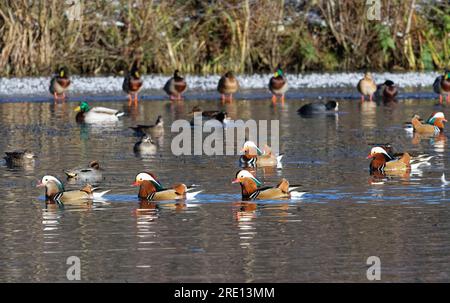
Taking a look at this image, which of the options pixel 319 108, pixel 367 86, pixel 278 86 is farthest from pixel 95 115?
pixel 367 86

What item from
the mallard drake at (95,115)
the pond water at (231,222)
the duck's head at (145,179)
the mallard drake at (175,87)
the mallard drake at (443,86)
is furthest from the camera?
the mallard drake at (175,87)

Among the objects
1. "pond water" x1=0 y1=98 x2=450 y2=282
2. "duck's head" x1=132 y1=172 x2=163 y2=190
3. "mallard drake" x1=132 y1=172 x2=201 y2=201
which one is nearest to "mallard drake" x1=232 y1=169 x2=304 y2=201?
"pond water" x1=0 y1=98 x2=450 y2=282

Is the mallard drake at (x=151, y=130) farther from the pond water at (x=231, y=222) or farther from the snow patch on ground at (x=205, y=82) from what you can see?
the snow patch on ground at (x=205, y=82)

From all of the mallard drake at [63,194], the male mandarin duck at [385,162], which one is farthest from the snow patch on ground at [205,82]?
the mallard drake at [63,194]

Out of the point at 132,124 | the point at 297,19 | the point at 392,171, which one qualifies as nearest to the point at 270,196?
the point at 392,171

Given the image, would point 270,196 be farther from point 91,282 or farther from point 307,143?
point 307,143

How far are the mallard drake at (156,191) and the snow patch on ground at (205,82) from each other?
15.6m

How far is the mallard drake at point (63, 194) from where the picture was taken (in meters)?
14.4

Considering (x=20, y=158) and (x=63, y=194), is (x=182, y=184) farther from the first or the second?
(x=20, y=158)

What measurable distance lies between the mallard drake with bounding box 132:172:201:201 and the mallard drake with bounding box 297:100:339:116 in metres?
11.1

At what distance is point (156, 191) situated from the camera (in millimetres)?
14445

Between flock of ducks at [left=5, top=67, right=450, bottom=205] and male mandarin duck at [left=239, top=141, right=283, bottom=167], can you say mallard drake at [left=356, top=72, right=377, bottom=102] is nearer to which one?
flock of ducks at [left=5, top=67, right=450, bottom=205]
